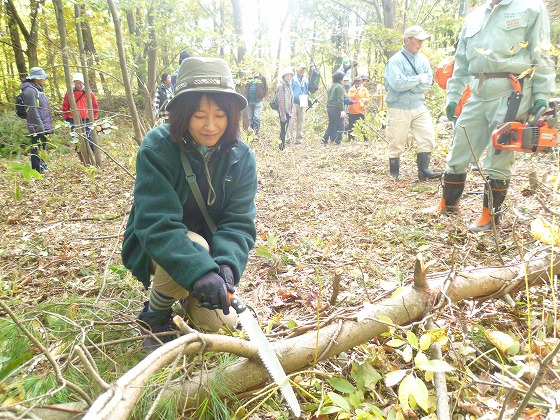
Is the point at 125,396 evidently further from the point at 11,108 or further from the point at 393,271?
the point at 11,108

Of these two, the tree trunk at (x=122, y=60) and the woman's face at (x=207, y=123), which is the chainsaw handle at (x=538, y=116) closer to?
the woman's face at (x=207, y=123)

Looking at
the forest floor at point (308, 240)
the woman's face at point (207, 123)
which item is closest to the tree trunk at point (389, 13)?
the forest floor at point (308, 240)

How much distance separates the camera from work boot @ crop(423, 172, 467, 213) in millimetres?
3730

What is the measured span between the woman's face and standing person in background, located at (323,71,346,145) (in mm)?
8560

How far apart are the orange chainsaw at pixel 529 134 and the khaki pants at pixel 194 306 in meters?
2.64

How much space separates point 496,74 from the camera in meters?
3.23

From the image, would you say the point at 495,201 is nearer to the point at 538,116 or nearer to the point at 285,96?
the point at 538,116

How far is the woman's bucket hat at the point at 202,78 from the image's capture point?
185 centimetres

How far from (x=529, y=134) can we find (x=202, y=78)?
2.70 m

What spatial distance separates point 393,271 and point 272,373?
1470mm

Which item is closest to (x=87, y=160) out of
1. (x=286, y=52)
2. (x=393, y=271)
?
(x=393, y=271)

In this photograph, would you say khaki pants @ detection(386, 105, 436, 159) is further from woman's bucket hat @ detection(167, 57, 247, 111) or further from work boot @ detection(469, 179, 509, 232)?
woman's bucket hat @ detection(167, 57, 247, 111)

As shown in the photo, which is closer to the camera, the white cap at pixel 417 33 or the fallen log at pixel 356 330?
the fallen log at pixel 356 330

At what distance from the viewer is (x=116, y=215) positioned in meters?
4.53
